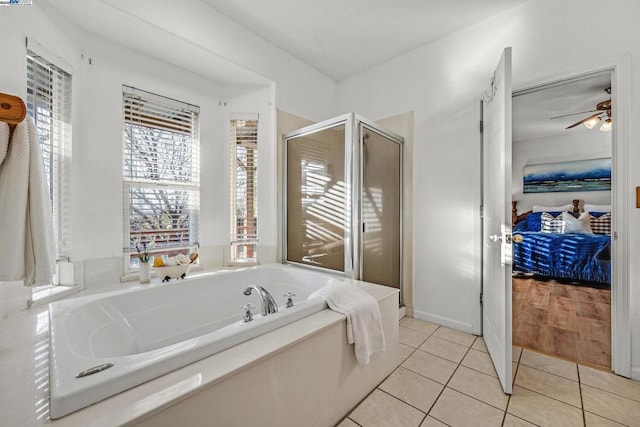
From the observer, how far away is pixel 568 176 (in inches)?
188

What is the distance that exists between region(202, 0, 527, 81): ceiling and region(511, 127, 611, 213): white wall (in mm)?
3977

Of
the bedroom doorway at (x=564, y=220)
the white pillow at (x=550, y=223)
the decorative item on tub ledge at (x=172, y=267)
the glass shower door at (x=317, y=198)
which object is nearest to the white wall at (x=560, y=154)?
the bedroom doorway at (x=564, y=220)

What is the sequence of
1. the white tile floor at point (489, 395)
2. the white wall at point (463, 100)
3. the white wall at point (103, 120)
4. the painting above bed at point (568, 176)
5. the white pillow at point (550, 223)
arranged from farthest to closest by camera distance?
the white pillow at point (550, 223) → the painting above bed at point (568, 176) → the white wall at point (463, 100) → the white wall at point (103, 120) → the white tile floor at point (489, 395)

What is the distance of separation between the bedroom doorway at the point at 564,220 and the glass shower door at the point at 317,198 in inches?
61.2

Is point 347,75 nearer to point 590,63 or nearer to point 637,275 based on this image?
point 590,63

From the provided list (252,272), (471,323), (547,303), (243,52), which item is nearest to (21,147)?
(252,272)

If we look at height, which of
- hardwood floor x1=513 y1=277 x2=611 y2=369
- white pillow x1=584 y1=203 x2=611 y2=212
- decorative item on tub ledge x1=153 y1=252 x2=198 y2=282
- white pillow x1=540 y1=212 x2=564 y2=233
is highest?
white pillow x1=584 y1=203 x2=611 y2=212

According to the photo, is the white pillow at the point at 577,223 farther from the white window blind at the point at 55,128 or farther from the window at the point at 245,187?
the white window blind at the point at 55,128

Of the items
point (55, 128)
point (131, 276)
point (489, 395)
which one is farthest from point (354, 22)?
point (489, 395)

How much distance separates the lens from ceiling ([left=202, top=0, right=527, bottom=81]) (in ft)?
6.89

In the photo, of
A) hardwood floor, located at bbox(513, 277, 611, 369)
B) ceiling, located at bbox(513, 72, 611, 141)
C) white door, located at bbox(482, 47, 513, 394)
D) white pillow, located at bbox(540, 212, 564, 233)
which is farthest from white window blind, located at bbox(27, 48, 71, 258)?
white pillow, located at bbox(540, 212, 564, 233)

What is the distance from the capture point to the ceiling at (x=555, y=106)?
3113mm

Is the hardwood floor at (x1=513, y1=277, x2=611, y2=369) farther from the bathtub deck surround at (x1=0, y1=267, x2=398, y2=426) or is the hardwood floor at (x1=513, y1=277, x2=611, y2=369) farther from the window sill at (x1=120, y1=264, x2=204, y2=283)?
the window sill at (x1=120, y1=264, x2=204, y2=283)

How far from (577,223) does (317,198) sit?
15.5 feet
